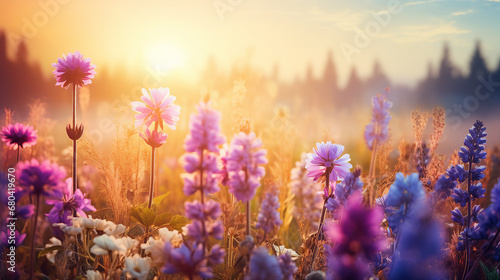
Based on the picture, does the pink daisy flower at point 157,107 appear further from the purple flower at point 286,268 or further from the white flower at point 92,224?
the purple flower at point 286,268

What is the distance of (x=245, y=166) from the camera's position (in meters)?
1.17

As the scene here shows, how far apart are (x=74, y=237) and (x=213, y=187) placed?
2.95 ft

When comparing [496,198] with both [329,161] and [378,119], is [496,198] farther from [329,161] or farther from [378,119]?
[329,161]

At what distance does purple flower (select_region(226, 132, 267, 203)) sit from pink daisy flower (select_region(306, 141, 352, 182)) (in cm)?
56

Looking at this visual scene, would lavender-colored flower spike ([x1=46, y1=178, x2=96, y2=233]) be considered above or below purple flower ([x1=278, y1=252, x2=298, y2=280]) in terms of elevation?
above

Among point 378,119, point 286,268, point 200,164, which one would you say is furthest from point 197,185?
point 378,119

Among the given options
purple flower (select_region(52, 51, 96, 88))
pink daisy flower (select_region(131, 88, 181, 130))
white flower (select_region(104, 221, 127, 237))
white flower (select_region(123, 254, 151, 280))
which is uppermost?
purple flower (select_region(52, 51, 96, 88))

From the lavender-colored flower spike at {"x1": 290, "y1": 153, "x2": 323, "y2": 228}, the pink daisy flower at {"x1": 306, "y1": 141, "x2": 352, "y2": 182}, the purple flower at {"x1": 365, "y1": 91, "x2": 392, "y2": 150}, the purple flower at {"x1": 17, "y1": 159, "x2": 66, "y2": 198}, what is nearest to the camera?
the purple flower at {"x1": 17, "y1": 159, "x2": 66, "y2": 198}

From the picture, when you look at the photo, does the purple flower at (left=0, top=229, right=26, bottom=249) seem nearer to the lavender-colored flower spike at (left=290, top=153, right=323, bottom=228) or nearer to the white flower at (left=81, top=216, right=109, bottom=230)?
the white flower at (left=81, top=216, right=109, bottom=230)

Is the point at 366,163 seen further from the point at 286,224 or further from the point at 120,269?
the point at 120,269

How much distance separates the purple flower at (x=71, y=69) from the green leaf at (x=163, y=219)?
0.75 metres

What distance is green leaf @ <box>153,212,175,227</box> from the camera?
1.80 m

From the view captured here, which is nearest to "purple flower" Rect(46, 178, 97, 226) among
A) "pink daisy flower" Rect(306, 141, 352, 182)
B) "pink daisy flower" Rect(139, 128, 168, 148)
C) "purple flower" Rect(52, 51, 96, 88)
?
"pink daisy flower" Rect(139, 128, 168, 148)

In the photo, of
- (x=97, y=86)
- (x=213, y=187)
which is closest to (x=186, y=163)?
(x=213, y=187)
